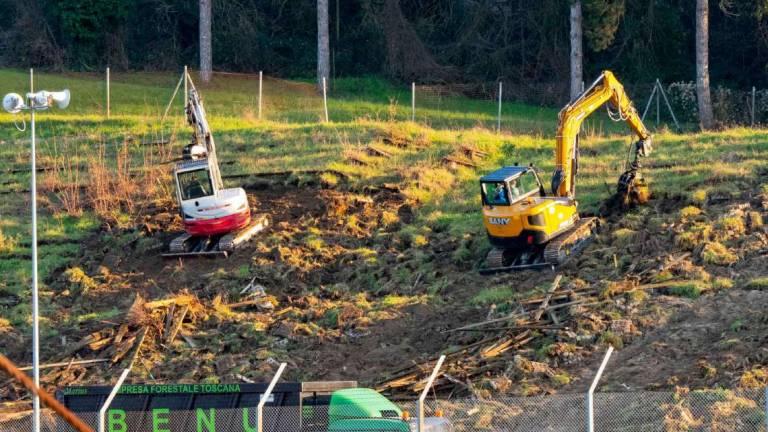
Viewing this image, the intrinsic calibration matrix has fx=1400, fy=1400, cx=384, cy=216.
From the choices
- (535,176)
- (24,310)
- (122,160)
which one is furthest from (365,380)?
(122,160)

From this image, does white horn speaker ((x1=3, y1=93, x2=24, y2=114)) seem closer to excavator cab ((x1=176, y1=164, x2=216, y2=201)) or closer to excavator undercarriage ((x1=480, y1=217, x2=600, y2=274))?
excavator cab ((x1=176, y1=164, x2=216, y2=201))

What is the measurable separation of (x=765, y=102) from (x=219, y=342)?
2990cm

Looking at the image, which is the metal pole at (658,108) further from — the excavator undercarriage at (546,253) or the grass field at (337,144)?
the excavator undercarriage at (546,253)

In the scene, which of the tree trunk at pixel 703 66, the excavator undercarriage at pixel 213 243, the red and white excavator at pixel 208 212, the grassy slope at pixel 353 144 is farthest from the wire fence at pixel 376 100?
the red and white excavator at pixel 208 212

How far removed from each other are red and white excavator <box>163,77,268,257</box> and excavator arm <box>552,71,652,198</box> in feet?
26.2

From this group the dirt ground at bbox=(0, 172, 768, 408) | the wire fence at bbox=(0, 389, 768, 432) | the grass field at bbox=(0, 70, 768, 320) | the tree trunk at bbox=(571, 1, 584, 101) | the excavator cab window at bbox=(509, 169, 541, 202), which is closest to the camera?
the wire fence at bbox=(0, 389, 768, 432)

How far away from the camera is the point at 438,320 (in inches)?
1164

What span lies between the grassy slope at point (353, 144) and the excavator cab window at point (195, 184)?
3688 mm

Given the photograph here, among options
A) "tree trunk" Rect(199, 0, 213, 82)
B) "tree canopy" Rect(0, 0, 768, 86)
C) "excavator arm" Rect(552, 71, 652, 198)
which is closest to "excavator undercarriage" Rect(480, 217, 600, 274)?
"excavator arm" Rect(552, 71, 652, 198)

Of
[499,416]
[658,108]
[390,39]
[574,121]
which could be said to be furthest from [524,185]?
[390,39]

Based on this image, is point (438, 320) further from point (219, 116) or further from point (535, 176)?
point (219, 116)

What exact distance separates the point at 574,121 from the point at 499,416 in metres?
13.4

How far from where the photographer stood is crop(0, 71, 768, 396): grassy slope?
120ft

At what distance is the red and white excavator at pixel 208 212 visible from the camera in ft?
115
